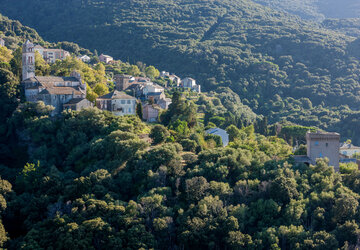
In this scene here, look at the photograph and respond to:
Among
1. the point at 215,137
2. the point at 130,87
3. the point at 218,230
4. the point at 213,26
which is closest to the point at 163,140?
the point at 215,137

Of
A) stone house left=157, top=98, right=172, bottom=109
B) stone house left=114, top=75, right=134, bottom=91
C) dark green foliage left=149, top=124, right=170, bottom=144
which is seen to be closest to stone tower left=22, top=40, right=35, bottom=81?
stone house left=114, top=75, right=134, bottom=91

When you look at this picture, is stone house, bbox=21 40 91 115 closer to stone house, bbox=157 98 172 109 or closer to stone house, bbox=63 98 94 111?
stone house, bbox=63 98 94 111

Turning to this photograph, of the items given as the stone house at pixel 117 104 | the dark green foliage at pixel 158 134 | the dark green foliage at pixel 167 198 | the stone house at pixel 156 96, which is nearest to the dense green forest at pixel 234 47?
the stone house at pixel 156 96

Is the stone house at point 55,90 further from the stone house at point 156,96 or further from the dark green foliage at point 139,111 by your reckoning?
the stone house at point 156,96

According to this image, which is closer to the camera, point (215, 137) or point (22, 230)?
point (22, 230)

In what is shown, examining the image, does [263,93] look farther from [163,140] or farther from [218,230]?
[218,230]
